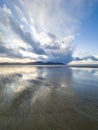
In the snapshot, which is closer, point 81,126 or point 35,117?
point 81,126

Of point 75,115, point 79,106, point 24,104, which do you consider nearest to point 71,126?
point 75,115

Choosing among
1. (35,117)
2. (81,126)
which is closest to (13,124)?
(35,117)

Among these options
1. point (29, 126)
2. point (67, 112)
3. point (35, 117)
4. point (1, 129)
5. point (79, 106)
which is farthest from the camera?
point (79, 106)

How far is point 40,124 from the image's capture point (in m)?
7.70

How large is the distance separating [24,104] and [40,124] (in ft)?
13.0

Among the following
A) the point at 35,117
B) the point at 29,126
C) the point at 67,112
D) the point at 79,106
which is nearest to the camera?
the point at 29,126

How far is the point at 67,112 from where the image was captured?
31.5 ft

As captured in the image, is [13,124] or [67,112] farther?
[67,112]

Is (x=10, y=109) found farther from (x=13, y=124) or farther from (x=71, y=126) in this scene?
(x=71, y=126)

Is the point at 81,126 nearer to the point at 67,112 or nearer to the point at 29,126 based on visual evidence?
the point at 67,112

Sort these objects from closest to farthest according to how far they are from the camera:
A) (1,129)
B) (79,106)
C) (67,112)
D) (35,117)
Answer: (1,129), (35,117), (67,112), (79,106)

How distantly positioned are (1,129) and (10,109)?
2899 mm

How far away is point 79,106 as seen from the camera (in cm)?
1095

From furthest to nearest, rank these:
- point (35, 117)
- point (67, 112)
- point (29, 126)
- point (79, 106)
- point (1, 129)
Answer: point (79, 106) → point (67, 112) → point (35, 117) → point (29, 126) → point (1, 129)
